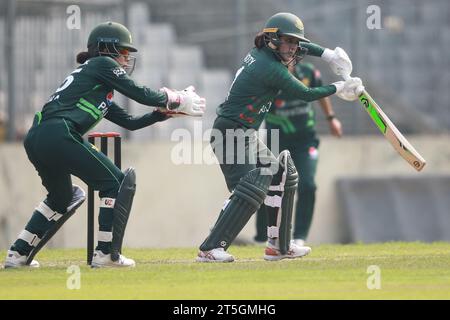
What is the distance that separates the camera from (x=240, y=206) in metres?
8.70

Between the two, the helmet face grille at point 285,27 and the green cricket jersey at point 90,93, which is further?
the helmet face grille at point 285,27

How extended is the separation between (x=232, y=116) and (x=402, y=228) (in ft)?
20.0

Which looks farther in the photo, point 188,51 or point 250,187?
point 188,51

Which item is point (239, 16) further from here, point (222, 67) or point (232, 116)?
point (232, 116)

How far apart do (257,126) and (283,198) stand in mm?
626

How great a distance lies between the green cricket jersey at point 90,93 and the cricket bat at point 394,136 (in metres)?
1.76

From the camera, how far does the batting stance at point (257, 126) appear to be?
8.77 m

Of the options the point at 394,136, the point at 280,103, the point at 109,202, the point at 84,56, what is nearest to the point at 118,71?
the point at 84,56

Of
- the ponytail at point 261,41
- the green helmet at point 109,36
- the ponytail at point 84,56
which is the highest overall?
the green helmet at point 109,36

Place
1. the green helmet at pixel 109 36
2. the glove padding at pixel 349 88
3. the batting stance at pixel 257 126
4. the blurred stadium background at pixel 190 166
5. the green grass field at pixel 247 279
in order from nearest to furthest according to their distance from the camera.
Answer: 1. the green grass field at pixel 247 279
2. the green helmet at pixel 109 36
3. the batting stance at pixel 257 126
4. the glove padding at pixel 349 88
5. the blurred stadium background at pixel 190 166

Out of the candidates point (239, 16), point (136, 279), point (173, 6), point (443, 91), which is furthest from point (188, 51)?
point (136, 279)

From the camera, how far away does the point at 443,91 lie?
56.7ft

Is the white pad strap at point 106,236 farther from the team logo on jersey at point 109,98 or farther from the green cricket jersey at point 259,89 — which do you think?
the green cricket jersey at point 259,89

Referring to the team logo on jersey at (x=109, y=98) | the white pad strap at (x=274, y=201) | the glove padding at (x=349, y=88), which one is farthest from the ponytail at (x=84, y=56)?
the glove padding at (x=349, y=88)
